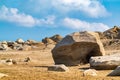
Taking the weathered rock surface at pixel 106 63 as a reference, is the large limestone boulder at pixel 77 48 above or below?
above

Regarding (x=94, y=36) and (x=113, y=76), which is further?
(x=94, y=36)

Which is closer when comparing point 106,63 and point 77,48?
point 106,63

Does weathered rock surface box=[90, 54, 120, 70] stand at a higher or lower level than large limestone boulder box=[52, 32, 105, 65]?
lower

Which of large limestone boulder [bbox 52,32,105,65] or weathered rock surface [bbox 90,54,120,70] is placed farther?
large limestone boulder [bbox 52,32,105,65]

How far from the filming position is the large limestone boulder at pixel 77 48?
31.0m

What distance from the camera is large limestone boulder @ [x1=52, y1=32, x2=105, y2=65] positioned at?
31.0 m

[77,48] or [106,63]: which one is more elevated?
[77,48]

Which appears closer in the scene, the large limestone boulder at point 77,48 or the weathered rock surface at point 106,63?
the weathered rock surface at point 106,63

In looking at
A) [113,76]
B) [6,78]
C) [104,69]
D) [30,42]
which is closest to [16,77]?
[6,78]

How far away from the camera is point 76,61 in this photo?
31500mm

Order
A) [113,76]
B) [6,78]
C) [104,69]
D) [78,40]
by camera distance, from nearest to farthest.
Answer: [6,78], [113,76], [104,69], [78,40]

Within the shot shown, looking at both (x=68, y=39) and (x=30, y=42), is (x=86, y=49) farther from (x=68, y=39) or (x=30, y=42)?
(x=30, y=42)

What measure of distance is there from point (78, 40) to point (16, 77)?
11492 millimetres

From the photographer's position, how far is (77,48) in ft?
103
